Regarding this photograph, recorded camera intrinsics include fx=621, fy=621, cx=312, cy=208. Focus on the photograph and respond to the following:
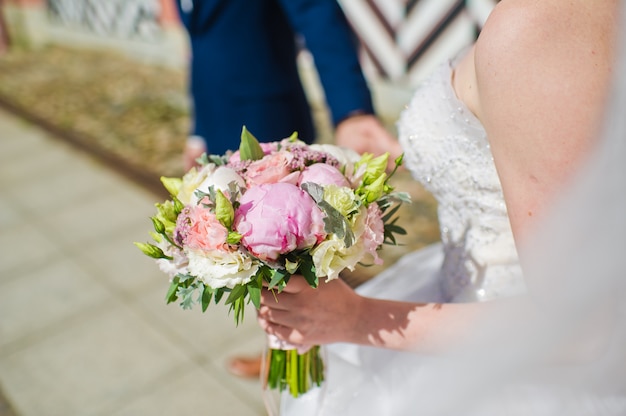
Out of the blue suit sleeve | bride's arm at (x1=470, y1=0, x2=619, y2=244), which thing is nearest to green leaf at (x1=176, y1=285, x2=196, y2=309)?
bride's arm at (x1=470, y1=0, x2=619, y2=244)

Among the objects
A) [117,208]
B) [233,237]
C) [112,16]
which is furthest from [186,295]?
[112,16]

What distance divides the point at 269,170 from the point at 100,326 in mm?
2384

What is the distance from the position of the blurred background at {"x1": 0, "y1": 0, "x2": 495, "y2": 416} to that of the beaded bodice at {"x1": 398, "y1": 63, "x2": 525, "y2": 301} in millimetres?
1392

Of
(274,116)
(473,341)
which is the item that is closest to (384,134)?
(274,116)

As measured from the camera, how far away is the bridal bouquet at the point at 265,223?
3.57 feet

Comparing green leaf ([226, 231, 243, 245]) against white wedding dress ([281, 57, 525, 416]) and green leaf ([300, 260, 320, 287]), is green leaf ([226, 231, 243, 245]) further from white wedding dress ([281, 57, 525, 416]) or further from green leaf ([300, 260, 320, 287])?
white wedding dress ([281, 57, 525, 416])

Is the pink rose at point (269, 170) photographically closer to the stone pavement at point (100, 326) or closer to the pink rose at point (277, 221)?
the pink rose at point (277, 221)

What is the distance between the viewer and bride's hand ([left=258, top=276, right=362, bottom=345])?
4.08 ft

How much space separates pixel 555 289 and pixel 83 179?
4.73 meters

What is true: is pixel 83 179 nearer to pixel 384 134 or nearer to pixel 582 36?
pixel 384 134

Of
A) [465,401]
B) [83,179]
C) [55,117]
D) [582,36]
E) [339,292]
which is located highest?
[582,36]

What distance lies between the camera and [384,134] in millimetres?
1955

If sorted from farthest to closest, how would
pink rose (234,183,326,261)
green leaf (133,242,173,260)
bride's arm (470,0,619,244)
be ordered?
green leaf (133,242,173,260), pink rose (234,183,326,261), bride's arm (470,0,619,244)

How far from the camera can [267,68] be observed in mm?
2246
